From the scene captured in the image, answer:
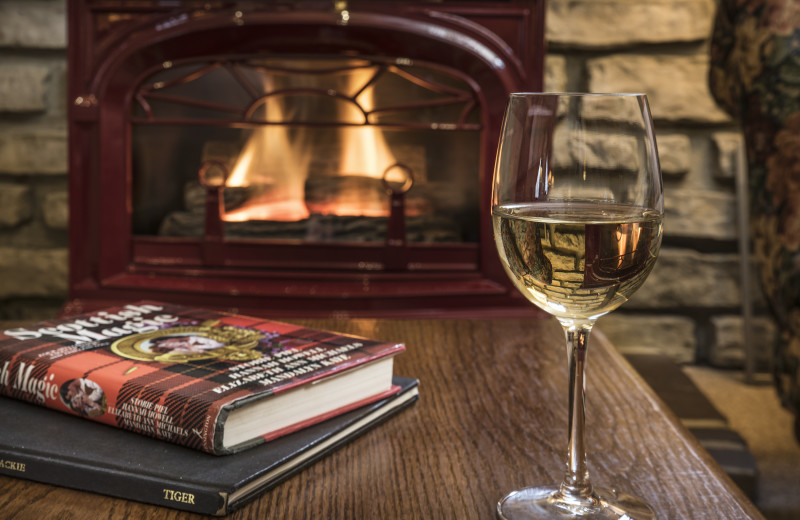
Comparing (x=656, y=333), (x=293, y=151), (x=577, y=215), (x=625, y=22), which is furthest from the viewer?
(x=656, y=333)

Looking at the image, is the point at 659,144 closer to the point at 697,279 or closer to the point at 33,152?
the point at 697,279

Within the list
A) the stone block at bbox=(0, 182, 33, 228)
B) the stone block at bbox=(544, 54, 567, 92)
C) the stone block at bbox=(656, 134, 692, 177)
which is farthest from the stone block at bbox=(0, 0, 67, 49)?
the stone block at bbox=(656, 134, 692, 177)

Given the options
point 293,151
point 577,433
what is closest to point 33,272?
point 293,151

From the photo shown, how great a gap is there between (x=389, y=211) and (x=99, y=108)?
0.55 m

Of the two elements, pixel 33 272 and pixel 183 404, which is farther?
pixel 33 272

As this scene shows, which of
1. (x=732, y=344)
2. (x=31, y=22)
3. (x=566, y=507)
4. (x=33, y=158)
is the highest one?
(x=31, y=22)

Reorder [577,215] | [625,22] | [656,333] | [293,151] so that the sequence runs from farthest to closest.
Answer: [656,333] → [625,22] → [293,151] → [577,215]

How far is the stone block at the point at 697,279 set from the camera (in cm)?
188

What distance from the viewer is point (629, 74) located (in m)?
1.84

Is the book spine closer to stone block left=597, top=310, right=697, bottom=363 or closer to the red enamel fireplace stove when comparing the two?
the red enamel fireplace stove

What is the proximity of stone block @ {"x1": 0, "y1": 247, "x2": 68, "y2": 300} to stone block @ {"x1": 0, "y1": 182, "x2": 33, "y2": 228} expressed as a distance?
71mm

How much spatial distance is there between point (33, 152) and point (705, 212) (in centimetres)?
153

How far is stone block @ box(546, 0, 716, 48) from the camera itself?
5.94 ft

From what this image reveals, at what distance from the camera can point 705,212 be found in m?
1.86
